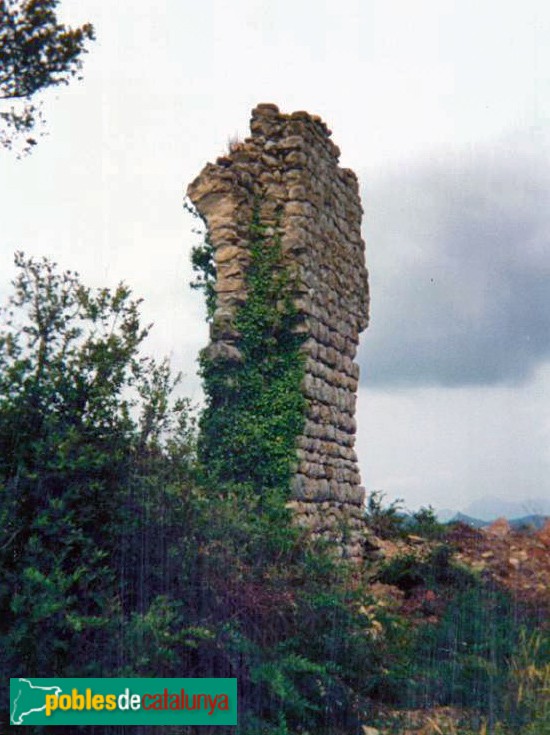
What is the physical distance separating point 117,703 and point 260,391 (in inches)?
155

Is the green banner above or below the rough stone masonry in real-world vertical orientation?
below

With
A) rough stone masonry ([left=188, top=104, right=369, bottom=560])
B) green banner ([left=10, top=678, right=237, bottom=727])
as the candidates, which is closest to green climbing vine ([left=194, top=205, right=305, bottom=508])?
rough stone masonry ([left=188, top=104, right=369, bottom=560])

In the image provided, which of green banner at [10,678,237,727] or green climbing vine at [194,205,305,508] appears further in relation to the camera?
green climbing vine at [194,205,305,508]

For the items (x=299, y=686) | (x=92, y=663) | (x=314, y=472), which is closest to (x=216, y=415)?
(x=314, y=472)

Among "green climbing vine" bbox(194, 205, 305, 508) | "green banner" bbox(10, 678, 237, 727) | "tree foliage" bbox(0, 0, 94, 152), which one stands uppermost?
"tree foliage" bbox(0, 0, 94, 152)

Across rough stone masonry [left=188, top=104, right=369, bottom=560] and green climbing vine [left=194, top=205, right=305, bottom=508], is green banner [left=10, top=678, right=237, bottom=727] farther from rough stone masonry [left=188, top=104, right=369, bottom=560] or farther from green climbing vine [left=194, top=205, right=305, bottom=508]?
green climbing vine [left=194, top=205, right=305, bottom=508]

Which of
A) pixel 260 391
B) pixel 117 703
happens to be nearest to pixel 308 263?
pixel 260 391

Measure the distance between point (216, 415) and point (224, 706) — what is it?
3.53 m

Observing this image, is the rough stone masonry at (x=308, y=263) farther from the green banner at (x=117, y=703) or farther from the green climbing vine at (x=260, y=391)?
the green banner at (x=117, y=703)

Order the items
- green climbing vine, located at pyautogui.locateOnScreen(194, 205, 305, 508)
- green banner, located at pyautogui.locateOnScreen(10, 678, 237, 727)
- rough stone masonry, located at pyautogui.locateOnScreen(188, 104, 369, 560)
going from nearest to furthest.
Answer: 1. green banner, located at pyautogui.locateOnScreen(10, 678, 237, 727)
2. green climbing vine, located at pyautogui.locateOnScreen(194, 205, 305, 508)
3. rough stone masonry, located at pyautogui.locateOnScreen(188, 104, 369, 560)

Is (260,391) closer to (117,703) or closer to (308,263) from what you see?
(308,263)

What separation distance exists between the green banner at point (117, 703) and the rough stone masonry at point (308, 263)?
2.81 meters

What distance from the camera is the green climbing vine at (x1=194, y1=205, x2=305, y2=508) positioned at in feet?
25.1

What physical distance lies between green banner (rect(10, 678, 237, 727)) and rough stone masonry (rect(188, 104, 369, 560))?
9.23 feet
